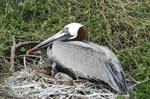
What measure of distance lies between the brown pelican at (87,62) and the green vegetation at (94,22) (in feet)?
1.74

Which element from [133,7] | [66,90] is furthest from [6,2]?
[66,90]

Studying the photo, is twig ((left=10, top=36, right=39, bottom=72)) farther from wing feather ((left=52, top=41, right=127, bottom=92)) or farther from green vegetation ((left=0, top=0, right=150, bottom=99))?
wing feather ((left=52, top=41, right=127, bottom=92))

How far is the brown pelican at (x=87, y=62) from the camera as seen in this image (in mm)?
6651

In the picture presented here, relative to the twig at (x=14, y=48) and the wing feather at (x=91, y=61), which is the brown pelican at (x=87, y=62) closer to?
the wing feather at (x=91, y=61)

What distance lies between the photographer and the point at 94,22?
316 inches

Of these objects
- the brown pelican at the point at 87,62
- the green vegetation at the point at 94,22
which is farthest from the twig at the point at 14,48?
the brown pelican at the point at 87,62

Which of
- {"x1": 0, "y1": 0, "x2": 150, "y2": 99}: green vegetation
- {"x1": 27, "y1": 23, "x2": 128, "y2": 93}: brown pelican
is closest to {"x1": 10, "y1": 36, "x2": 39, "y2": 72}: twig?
{"x1": 0, "y1": 0, "x2": 150, "y2": 99}: green vegetation

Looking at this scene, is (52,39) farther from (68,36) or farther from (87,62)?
(87,62)

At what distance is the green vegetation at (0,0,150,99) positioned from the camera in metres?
7.51

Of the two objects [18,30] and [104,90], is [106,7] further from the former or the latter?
[104,90]

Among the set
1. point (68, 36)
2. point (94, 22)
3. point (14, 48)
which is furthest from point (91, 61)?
point (94, 22)

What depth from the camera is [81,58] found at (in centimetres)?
688

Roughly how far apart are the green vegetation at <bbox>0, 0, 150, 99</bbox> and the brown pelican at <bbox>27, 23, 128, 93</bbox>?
1.74ft

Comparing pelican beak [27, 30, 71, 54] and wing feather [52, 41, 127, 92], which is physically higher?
pelican beak [27, 30, 71, 54]
